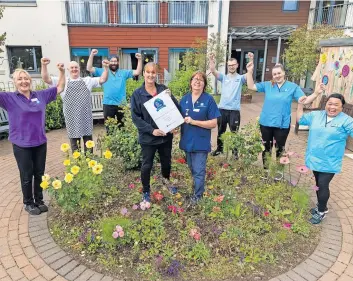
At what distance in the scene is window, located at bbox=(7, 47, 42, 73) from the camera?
1438 cm

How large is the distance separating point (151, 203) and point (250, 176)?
179 cm

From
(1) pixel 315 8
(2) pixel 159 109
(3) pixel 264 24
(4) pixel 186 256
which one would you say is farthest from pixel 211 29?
(4) pixel 186 256

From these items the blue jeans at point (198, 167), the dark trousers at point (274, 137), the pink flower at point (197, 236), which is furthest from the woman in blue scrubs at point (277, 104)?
the pink flower at point (197, 236)

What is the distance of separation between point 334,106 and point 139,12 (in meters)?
13.4

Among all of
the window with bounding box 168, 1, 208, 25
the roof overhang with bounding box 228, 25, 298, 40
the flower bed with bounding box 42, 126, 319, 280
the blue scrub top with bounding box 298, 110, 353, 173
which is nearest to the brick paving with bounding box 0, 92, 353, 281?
the flower bed with bounding box 42, 126, 319, 280

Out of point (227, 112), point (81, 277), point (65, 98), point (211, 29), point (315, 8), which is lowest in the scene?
point (81, 277)

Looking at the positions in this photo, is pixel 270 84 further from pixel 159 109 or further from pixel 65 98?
pixel 65 98

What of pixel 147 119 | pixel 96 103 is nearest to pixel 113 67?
pixel 147 119

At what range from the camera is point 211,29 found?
49.3 ft

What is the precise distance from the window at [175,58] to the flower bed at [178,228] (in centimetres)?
1219

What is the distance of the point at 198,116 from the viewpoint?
358 centimetres

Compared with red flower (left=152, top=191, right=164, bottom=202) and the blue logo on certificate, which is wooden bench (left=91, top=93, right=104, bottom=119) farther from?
the blue logo on certificate

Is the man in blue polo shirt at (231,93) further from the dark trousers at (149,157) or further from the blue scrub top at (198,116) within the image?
the dark trousers at (149,157)

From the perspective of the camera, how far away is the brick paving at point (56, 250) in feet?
9.34
